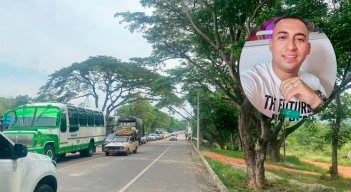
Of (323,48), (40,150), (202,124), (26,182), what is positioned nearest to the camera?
(26,182)

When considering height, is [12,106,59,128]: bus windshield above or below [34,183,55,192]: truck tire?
above

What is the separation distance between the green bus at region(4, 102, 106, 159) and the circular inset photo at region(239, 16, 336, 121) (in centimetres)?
1259

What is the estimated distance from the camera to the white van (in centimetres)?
564

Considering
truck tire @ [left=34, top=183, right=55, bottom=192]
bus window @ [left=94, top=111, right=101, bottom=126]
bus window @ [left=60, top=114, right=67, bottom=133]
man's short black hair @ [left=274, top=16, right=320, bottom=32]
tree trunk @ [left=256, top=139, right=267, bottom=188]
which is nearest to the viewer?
truck tire @ [left=34, top=183, right=55, bottom=192]

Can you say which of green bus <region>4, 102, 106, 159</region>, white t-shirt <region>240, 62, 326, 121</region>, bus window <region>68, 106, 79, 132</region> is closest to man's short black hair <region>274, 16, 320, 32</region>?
white t-shirt <region>240, 62, 326, 121</region>

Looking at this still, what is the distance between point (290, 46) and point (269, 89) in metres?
1.21

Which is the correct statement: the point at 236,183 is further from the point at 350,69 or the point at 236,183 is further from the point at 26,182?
the point at 26,182

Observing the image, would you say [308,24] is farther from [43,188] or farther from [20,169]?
[20,169]

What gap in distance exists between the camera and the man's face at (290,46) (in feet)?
34.1

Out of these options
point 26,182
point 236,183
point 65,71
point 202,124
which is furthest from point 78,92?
point 26,182

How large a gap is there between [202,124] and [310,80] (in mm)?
52965

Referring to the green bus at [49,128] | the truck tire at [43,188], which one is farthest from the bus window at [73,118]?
the truck tire at [43,188]

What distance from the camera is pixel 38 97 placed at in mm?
50312

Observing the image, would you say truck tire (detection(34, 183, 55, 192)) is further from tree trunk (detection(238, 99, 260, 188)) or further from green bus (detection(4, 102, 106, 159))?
green bus (detection(4, 102, 106, 159))
